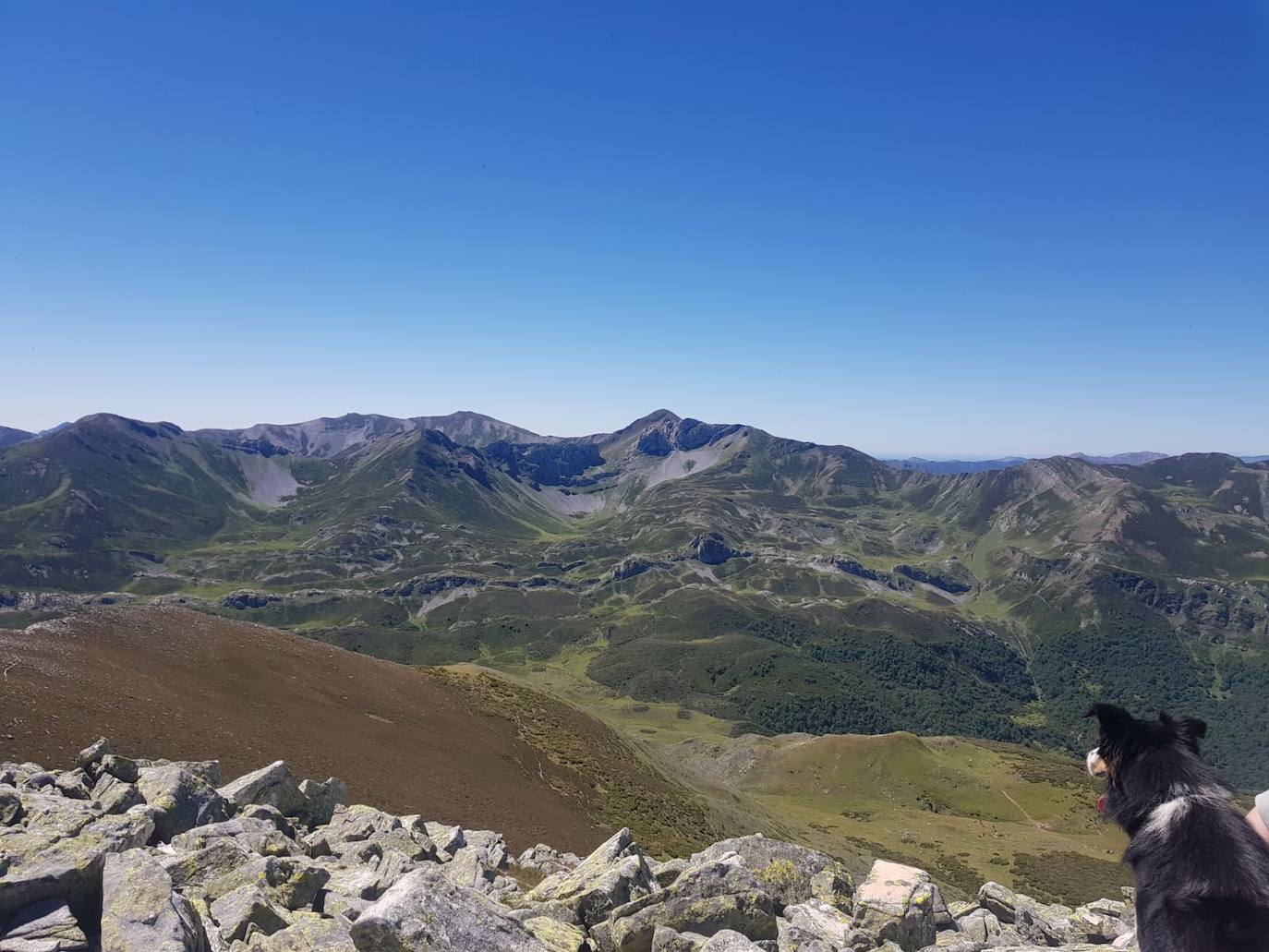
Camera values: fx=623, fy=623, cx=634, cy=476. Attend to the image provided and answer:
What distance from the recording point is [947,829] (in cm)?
9631

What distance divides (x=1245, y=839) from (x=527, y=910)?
11.4 metres

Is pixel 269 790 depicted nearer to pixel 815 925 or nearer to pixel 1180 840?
pixel 815 925

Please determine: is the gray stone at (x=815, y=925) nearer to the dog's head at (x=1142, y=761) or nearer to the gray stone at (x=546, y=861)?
the dog's head at (x=1142, y=761)

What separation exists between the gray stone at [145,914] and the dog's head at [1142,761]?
1173cm

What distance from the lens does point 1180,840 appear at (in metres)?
5.50

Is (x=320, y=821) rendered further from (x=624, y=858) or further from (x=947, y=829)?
(x=947, y=829)

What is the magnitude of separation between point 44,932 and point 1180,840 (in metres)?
13.9

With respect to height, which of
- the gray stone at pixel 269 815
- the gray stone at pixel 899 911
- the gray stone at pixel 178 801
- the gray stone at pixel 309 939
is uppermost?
the gray stone at pixel 309 939

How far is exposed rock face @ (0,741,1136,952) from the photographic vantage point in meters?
9.44

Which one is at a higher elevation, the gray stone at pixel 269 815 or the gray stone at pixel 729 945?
the gray stone at pixel 729 945

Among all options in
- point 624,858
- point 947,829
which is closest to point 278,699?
point 624,858

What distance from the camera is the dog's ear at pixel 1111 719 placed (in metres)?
5.61

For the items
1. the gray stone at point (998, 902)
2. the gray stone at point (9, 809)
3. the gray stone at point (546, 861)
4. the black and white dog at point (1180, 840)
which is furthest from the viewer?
the gray stone at point (546, 861)

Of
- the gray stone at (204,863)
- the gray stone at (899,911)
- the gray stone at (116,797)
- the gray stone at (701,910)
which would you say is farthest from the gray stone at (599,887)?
the gray stone at (116,797)
